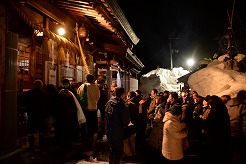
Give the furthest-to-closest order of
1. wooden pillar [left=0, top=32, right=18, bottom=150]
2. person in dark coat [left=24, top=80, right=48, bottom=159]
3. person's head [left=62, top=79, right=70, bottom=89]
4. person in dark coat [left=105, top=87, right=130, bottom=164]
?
person's head [left=62, top=79, right=70, bottom=89] < person in dark coat [left=24, top=80, right=48, bottom=159] < person in dark coat [left=105, top=87, right=130, bottom=164] < wooden pillar [left=0, top=32, right=18, bottom=150]

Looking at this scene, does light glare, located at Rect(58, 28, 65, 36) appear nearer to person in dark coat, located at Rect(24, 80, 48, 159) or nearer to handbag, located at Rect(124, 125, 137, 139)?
person in dark coat, located at Rect(24, 80, 48, 159)

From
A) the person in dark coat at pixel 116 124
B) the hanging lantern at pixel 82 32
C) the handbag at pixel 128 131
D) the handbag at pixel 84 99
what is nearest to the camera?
the person in dark coat at pixel 116 124

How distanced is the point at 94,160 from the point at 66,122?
1617 millimetres

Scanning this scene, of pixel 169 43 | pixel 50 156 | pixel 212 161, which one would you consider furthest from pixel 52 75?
pixel 169 43

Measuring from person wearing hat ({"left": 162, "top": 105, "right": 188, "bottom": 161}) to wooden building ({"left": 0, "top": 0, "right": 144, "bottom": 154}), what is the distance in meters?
4.17

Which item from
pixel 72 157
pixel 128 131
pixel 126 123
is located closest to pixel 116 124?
pixel 126 123

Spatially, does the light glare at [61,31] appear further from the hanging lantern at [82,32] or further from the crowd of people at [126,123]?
the crowd of people at [126,123]

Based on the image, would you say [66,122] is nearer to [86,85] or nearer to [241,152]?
[86,85]

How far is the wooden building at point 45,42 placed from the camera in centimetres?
636

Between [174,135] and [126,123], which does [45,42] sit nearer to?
[126,123]

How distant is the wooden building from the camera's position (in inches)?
251

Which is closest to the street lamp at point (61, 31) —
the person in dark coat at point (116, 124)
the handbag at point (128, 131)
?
the person in dark coat at point (116, 124)

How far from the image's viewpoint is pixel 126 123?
642 centimetres

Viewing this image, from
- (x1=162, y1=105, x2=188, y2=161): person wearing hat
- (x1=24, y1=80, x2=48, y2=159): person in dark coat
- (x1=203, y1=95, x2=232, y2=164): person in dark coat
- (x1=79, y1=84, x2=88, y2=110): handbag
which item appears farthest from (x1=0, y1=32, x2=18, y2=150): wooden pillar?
(x1=203, y1=95, x2=232, y2=164): person in dark coat
